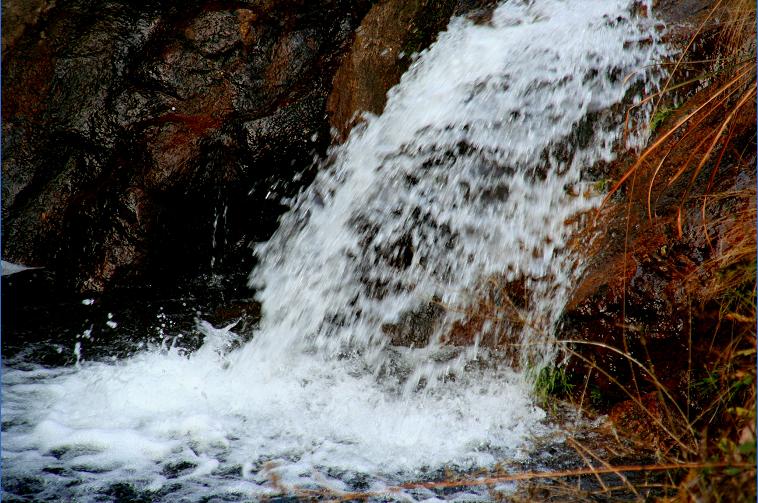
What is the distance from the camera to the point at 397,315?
393cm

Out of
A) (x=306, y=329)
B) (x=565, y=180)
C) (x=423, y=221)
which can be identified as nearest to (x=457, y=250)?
(x=423, y=221)

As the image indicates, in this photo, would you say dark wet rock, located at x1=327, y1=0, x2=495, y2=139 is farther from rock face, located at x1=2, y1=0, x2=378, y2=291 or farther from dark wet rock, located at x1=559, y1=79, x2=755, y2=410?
dark wet rock, located at x1=559, y1=79, x2=755, y2=410

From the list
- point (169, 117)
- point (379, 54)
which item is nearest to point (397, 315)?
point (379, 54)

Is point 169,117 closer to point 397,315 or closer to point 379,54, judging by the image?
point 379,54

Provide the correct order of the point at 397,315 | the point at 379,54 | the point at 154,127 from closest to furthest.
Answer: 1. the point at 397,315
2. the point at 154,127
3. the point at 379,54

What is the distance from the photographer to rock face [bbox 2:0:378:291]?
4.11m

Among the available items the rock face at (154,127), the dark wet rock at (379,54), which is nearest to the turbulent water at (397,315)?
the dark wet rock at (379,54)

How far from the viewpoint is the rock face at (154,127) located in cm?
411

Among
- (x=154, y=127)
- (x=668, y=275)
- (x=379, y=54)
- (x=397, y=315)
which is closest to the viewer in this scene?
(x=668, y=275)

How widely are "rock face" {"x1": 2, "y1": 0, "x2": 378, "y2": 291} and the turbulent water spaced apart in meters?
0.40

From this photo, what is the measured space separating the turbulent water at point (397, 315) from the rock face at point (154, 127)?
40 centimetres

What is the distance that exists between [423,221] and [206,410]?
1.72m

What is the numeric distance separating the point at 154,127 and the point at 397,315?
82.3 inches

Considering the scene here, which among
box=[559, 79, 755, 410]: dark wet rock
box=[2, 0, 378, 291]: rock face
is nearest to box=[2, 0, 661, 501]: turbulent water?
box=[559, 79, 755, 410]: dark wet rock
